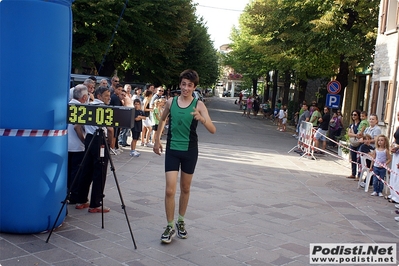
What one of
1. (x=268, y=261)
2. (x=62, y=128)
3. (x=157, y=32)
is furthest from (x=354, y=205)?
(x=157, y=32)

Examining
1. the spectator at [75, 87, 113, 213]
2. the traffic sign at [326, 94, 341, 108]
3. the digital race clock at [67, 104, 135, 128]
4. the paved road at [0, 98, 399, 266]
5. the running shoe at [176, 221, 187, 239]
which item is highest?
the traffic sign at [326, 94, 341, 108]

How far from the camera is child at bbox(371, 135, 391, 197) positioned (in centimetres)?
1032

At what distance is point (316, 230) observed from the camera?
674 cm

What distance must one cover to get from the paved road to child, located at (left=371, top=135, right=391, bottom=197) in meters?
0.29

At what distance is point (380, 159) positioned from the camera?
10.3 m

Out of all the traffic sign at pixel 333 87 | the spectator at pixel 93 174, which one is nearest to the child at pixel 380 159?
the spectator at pixel 93 174

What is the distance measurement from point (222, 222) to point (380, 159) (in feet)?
16.5

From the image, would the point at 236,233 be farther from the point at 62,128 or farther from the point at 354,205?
the point at 354,205

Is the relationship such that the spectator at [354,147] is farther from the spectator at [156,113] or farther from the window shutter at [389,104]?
the spectator at [156,113]

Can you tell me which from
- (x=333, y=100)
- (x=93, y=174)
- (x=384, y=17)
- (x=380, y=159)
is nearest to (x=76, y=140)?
(x=93, y=174)

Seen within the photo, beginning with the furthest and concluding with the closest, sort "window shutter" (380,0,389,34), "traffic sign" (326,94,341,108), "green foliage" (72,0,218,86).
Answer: "green foliage" (72,0,218,86) < "traffic sign" (326,94,341,108) < "window shutter" (380,0,389,34)

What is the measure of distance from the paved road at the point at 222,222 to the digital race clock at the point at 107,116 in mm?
1312

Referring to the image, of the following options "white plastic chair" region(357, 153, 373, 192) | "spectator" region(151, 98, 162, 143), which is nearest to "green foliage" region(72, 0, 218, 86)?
"spectator" region(151, 98, 162, 143)

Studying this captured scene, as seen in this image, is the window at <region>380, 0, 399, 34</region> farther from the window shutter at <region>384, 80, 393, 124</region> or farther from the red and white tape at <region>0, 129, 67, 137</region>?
the red and white tape at <region>0, 129, 67, 137</region>
